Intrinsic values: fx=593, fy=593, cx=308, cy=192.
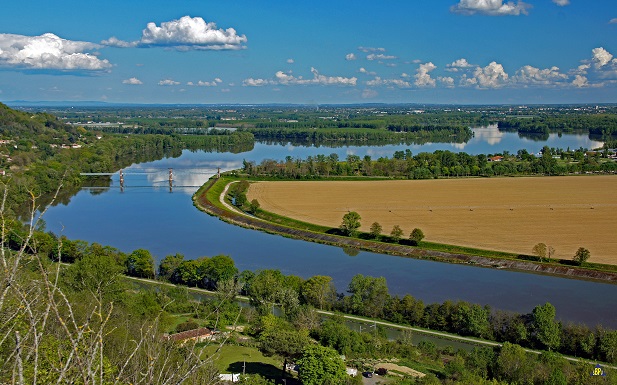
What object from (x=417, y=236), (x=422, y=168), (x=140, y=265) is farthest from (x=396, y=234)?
(x=422, y=168)

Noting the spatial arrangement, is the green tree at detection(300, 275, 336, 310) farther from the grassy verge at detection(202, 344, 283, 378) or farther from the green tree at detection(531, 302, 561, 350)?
the green tree at detection(531, 302, 561, 350)

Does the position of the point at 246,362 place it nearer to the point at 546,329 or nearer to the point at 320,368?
the point at 320,368

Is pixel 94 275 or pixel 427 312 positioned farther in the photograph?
pixel 427 312

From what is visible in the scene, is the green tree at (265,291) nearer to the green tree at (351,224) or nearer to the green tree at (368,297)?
the green tree at (368,297)

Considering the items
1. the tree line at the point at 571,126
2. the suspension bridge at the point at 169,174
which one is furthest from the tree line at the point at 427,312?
the tree line at the point at 571,126

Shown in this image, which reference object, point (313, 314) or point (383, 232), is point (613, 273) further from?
point (313, 314)

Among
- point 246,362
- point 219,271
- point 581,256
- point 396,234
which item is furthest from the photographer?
point 396,234

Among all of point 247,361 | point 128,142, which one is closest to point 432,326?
point 247,361
